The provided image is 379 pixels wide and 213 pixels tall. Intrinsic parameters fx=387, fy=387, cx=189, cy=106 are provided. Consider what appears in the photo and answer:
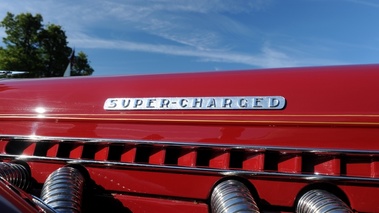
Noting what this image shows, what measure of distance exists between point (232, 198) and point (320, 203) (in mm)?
470

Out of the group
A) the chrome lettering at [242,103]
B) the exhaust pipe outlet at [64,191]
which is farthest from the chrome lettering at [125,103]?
the chrome lettering at [242,103]

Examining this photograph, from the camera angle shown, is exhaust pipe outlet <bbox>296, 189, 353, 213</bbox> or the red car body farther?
the red car body

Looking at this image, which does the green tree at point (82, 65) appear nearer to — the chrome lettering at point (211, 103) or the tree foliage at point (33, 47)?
the tree foliage at point (33, 47)

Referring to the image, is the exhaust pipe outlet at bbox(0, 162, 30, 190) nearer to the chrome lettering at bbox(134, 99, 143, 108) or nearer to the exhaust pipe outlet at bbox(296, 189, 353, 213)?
the chrome lettering at bbox(134, 99, 143, 108)

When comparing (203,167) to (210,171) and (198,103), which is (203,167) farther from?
(198,103)

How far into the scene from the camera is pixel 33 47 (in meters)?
21.8

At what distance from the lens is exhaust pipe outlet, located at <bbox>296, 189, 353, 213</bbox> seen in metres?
2.01

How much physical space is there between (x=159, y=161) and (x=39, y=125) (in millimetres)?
1025

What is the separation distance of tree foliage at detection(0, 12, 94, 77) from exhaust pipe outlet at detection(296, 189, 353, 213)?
789 inches

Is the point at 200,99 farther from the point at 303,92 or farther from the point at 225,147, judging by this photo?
the point at 303,92

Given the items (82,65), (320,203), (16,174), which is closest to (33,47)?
(82,65)

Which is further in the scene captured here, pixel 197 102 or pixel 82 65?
pixel 82 65

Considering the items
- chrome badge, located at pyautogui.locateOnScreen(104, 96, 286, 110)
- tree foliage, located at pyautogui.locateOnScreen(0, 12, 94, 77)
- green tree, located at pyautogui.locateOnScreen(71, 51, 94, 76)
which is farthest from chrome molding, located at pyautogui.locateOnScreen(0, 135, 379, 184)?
green tree, located at pyautogui.locateOnScreen(71, 51, 94, 76)

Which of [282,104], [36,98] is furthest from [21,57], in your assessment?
[282,104]
